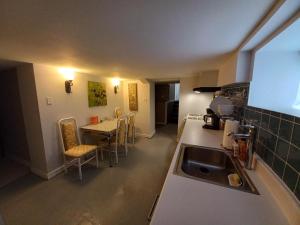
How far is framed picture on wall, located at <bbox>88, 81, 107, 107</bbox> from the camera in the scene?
2.94 m

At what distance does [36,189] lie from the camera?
1.89m

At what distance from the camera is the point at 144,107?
4066 mm

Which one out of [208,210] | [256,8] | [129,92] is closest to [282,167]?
[208,210]

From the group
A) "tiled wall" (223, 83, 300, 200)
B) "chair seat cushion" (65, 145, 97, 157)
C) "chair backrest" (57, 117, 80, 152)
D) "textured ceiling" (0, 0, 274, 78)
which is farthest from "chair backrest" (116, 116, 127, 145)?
"tiled wall" (223, 83, 300, 200)

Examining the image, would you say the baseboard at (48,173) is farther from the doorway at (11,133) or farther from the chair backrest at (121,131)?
the chair backrest at (121,131)

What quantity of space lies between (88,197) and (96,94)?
218 cm

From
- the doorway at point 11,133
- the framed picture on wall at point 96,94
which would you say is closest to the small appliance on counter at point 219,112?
the framed picture on wall at point 96,94

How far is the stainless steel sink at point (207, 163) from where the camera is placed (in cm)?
113

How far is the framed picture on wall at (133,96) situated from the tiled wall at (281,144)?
134 inches

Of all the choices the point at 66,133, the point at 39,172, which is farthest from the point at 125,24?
the point at 39,172

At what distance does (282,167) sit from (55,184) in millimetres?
2723

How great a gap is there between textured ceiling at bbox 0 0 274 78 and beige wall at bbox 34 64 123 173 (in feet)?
2.52

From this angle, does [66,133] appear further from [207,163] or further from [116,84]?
[207,163]

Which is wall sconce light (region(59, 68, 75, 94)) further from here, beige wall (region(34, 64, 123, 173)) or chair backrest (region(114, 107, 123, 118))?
chair backrest (region(114, 107, 123, 118))
